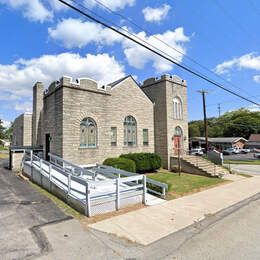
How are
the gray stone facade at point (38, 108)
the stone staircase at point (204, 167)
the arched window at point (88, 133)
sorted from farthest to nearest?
the gray stone facade at point (38, 108)
the stone staircase at point (204, 167)
the arched window at point (88, 133)

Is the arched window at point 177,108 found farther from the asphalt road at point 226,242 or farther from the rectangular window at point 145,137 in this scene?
the asphalt road at point 226,242

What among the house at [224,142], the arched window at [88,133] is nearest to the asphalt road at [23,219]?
the arched window at [88,133]

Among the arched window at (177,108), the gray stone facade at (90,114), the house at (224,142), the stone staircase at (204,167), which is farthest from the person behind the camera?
the house at (224,142)

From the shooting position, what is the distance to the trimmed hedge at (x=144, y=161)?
1686 cm

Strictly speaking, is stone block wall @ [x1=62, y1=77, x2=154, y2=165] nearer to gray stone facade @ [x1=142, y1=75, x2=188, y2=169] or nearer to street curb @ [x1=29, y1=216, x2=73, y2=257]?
gray stone facade @ [x1=142, y1=75, x2=188, y2=169]

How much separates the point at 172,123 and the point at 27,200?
1427 cm

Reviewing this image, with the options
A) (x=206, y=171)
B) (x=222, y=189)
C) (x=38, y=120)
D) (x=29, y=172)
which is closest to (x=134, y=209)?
(x=222, y=189)

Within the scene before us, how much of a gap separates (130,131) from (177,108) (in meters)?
5.73

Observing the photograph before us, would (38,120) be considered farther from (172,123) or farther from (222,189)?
(222,189)

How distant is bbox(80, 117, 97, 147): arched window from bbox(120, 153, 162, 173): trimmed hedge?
2.49 meters

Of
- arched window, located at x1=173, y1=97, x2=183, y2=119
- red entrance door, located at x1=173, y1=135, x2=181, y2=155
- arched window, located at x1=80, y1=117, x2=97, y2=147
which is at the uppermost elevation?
arched window, located at x1=173, y1=97, x2=183, y2=119

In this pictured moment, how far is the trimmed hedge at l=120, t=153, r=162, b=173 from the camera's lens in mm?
16859

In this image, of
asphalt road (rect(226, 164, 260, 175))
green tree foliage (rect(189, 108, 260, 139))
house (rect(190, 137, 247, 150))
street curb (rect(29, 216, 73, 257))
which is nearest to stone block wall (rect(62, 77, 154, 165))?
street curb (rect(29, 216, 73, 257))

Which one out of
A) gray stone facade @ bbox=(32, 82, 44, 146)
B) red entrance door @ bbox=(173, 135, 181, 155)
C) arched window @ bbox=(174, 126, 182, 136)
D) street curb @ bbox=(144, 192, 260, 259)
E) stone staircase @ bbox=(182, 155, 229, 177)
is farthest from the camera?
gray stone facade @ bbox=(32, 82, 44, 146)
